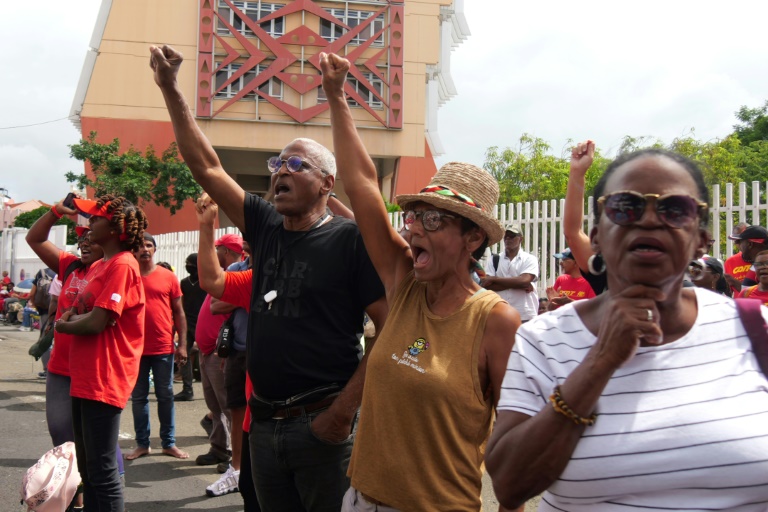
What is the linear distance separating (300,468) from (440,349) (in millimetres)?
1033

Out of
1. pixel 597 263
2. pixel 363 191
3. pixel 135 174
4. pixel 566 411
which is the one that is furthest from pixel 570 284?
pixel 135 174

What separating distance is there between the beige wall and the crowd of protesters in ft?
91.2

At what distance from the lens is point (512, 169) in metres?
30.0

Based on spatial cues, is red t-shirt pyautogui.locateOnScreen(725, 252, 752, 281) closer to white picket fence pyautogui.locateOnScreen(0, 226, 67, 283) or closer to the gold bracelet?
the gold bracelet

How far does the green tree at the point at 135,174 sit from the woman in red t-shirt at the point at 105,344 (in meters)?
24.9

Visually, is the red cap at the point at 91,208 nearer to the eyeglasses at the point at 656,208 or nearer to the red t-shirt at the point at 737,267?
the eyeglasses at the point at 656,208

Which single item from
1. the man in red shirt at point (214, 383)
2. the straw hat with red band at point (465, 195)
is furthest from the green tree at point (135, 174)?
the straw hat with red band at point (465, 195)

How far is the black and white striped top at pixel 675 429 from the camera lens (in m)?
1.65

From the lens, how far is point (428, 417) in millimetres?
2559

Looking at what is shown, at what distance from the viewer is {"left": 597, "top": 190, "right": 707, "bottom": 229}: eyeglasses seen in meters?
1.73

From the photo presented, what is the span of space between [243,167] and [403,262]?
3327 centimetres

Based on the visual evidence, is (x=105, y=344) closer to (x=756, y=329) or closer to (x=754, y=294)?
(x=756, y=329)

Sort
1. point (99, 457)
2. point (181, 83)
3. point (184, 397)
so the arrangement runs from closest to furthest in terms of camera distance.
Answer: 1. point (99, 457)
2. point (184, 397)
3. point (181, 83)

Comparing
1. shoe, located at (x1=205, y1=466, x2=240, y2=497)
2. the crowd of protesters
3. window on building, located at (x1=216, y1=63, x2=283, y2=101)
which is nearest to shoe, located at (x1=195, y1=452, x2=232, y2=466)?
shoe, located at (x1=205, y1=466, x2=240, y2=497)
